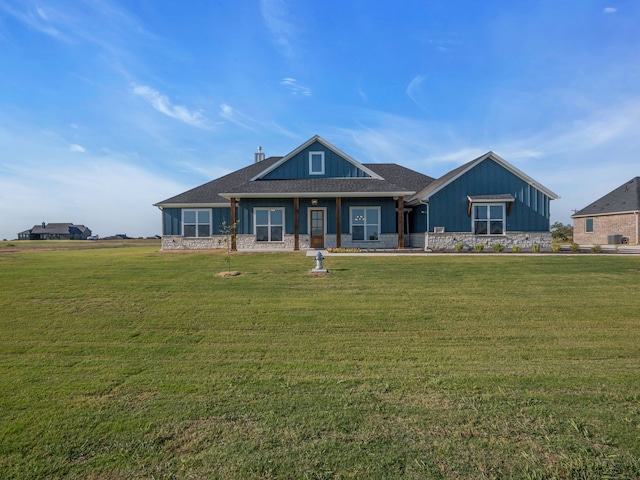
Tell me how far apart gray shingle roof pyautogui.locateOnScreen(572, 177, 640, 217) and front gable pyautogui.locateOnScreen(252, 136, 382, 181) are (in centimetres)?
2202

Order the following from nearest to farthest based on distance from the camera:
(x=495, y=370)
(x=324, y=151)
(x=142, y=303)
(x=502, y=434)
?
(x=502, y=434), (x=495, y=370), (x=142, y=303), (x=324, y=151)

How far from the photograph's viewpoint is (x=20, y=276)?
10.5 m

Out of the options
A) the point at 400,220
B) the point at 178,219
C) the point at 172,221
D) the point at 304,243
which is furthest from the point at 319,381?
the point at 172,221

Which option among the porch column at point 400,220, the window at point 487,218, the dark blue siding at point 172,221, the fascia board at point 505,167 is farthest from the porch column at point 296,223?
the window at point 487,218

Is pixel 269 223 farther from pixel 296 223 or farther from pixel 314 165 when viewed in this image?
pixel 314 165

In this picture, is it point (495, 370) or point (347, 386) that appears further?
point (495, 370)

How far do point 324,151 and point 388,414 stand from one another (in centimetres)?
1854

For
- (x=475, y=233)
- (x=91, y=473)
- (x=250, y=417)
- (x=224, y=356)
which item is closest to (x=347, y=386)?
(x=250, y=417)

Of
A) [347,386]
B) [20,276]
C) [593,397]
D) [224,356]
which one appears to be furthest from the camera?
[20,276]

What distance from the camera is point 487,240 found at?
18875mm

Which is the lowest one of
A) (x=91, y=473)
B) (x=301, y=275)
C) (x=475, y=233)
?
(x=91, y=473)

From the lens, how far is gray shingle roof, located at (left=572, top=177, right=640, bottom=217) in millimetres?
27891

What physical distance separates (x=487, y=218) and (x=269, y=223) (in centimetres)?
1198

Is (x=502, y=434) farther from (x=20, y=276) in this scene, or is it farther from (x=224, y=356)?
(x=20, y=276)
